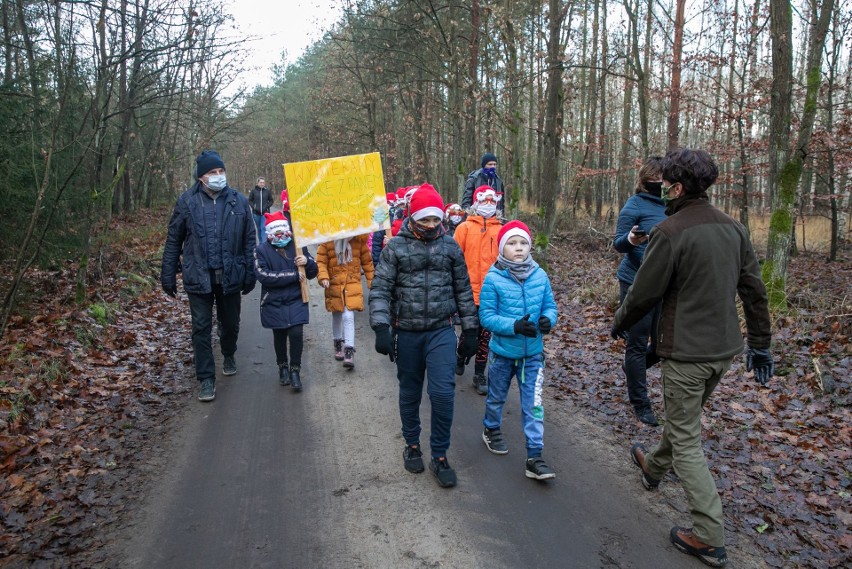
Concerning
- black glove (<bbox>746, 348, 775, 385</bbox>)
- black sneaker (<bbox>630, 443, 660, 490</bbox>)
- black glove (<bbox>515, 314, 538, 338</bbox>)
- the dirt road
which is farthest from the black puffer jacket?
black glove (<bbox>746, 348, 775, 385</bbox>)

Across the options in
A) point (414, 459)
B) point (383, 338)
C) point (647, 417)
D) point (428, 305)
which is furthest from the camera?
point (647, 417)

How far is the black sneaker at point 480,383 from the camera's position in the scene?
667 centimetres

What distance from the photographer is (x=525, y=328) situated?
4465 mm

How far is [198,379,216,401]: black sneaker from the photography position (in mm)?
6461

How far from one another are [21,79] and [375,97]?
21.1 meters

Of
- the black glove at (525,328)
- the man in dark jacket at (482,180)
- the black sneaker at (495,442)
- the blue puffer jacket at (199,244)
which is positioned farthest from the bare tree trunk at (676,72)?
the black glove at (525,328)

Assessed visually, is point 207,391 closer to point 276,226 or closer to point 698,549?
point 276,226

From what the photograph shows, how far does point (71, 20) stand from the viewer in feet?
25.3

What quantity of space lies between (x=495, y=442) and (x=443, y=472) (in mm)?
780

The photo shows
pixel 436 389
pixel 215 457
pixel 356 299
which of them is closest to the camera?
pixel 436 389

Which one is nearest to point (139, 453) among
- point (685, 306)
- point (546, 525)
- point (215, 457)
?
point (215, 457)

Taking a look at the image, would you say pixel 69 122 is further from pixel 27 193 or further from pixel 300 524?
pixel 300 524

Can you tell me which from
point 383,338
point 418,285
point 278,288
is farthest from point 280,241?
point 383,338

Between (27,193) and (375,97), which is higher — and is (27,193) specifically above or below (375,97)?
below
